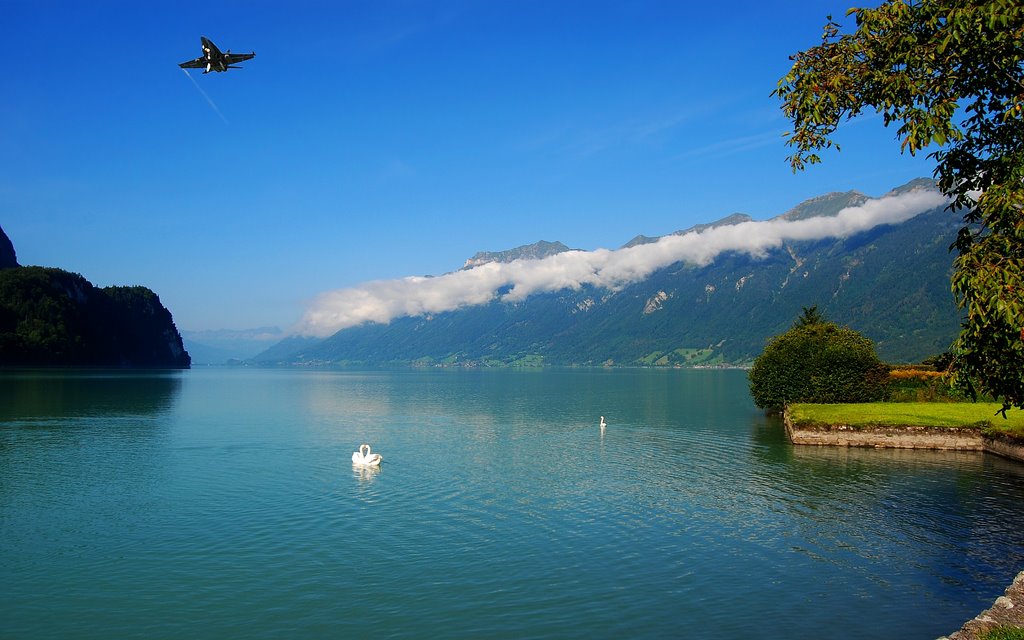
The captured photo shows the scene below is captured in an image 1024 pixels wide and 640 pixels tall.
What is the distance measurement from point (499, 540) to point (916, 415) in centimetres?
4929

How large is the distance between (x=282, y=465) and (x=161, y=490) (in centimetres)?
999

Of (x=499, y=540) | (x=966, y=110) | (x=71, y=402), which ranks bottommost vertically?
(x=499, y=540)

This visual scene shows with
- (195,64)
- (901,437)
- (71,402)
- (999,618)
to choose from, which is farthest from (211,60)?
(71,402)

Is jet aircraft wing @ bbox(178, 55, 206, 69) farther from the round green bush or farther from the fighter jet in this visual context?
the round green bush

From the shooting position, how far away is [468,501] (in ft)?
119

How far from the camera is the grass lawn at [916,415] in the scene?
180 feet

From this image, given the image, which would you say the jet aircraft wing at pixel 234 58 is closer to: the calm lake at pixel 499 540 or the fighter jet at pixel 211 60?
the fighter jet at pixel 211 60

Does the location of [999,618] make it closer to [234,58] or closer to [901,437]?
[234,58]

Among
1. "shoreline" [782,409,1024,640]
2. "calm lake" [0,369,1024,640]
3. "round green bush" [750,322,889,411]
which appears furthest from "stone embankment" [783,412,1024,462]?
"round green bush" [750,322,889,411]

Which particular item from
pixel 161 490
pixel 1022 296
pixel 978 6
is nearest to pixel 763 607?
pixel 1022 296

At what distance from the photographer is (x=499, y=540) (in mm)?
28312

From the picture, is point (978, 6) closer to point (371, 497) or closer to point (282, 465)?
point (371, 497)

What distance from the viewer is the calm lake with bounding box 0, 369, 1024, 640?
20.2 m

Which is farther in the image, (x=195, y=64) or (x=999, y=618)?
(x=195, y=64)
